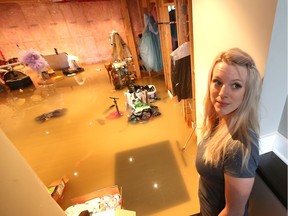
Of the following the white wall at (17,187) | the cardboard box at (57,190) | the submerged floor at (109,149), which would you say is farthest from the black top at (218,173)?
the cardboard box at (57,190)

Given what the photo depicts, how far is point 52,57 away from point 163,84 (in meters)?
5.03

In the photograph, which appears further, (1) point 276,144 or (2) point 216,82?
(1) point 276,144

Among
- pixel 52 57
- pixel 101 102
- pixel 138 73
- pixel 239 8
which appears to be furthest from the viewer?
pixel 52 57

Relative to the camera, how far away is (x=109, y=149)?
3020 mm

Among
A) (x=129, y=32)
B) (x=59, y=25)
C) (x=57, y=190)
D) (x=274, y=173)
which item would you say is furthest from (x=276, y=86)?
(x=59, y=25)

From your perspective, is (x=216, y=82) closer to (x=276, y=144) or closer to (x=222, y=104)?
(x=222, y=104)

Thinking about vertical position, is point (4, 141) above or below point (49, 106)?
above

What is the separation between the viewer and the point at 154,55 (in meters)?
4.95

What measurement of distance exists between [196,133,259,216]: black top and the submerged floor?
98cm

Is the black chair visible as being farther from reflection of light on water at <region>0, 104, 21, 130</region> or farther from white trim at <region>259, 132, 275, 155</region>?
white trim at <region>259, 132, 275, 155</region>

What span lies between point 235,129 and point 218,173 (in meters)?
0.25

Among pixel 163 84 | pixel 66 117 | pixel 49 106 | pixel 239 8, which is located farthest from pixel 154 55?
pixel 239 8

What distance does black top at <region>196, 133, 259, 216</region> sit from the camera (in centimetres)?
80

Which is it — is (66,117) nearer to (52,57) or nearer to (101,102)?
(101,102)
